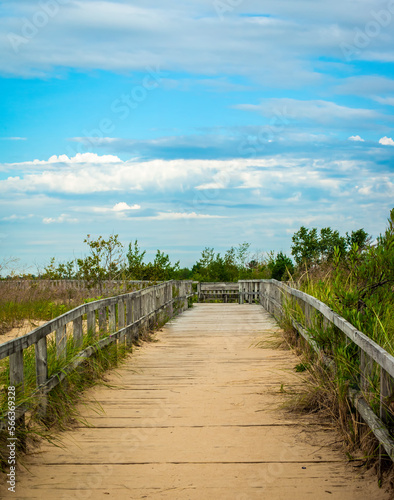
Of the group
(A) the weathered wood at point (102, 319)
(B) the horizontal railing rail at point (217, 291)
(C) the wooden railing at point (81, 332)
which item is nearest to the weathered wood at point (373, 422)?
(C) the wooden railing at point (81, 332)

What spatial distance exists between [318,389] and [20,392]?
299cm

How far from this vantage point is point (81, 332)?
6.51 m

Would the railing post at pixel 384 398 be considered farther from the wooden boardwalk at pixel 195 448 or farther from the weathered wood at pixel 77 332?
the weathered wood at pixel 77 332

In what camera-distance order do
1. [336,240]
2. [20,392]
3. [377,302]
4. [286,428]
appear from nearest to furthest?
[20,392] < [286,428] < [377,302] < [336,240]

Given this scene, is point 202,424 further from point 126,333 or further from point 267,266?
point 267,266

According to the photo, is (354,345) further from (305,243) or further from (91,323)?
(305,243)

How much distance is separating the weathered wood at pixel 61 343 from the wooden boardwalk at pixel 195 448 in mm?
675

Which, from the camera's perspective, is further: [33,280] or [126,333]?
[33,280]

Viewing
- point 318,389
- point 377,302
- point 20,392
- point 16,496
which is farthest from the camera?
point 377,302

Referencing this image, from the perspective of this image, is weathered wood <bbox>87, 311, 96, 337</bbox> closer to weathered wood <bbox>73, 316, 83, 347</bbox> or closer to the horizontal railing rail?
weathered wood <bbox>73, 316, 83, 347</bbox>

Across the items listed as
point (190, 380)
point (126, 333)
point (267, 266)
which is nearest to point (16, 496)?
point (190, 380)

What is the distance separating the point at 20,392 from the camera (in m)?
4.45

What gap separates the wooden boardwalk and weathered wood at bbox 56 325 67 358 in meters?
0.67

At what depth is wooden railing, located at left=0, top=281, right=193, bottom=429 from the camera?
4.45m
